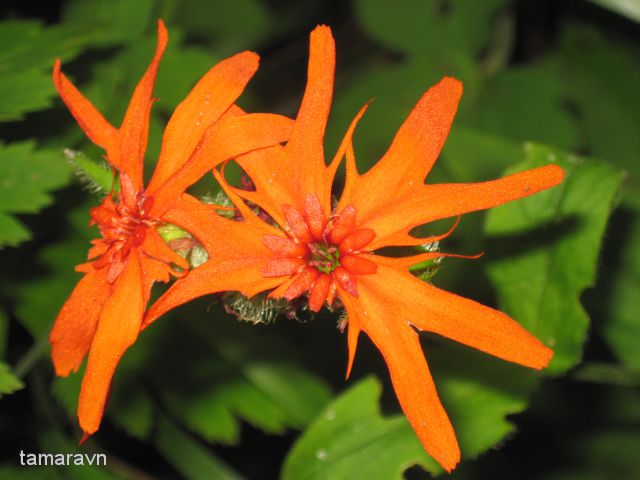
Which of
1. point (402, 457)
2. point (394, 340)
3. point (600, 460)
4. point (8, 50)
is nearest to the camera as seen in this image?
point (394, 340)

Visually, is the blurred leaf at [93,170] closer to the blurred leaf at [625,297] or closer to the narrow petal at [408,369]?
the narrow petal at [408,369]

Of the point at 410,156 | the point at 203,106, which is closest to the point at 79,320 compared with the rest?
the point at 203,106

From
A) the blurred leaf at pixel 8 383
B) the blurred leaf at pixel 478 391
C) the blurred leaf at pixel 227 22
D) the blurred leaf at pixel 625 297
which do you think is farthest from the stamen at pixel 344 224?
the blurred leaf at pixel 227 22

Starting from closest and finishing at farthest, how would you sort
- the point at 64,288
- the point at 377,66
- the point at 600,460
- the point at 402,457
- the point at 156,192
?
the point at 156,192 → the point at 402,457 → the point at 64,288 → the point at 600,460 → the point at 377,66

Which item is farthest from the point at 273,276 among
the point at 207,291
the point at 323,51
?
the point at 323,51

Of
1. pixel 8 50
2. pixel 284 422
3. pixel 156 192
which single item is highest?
pixel 8 50

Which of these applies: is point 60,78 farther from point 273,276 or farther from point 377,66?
point 377,66
